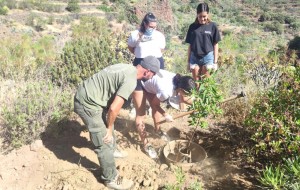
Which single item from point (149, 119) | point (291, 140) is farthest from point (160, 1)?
point (291, 140)

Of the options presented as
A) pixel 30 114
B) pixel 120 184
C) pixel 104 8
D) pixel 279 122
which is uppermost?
pixel 279 122

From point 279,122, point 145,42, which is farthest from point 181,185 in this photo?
point 145,42

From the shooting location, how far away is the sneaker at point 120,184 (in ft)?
12.5

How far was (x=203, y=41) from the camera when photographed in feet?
16.4

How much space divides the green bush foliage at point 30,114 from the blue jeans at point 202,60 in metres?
2.04

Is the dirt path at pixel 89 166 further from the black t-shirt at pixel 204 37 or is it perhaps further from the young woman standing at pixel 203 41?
the black t-shirt at pixel 204 37

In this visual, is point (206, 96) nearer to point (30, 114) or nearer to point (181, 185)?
point (181, 185)

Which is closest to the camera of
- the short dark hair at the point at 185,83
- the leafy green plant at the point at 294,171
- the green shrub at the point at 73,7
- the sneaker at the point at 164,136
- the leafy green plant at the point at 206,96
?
the leafy green plant at the point at 294,171

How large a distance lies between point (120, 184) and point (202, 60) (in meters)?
2.37

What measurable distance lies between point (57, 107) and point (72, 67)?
1596mm

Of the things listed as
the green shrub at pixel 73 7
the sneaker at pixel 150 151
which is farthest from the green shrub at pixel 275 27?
the sneaker at pixel 150 151

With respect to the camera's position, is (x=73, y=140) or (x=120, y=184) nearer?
(x=120, y=184)

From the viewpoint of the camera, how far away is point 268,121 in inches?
139

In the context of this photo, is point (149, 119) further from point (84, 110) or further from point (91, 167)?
point (84, 110)
